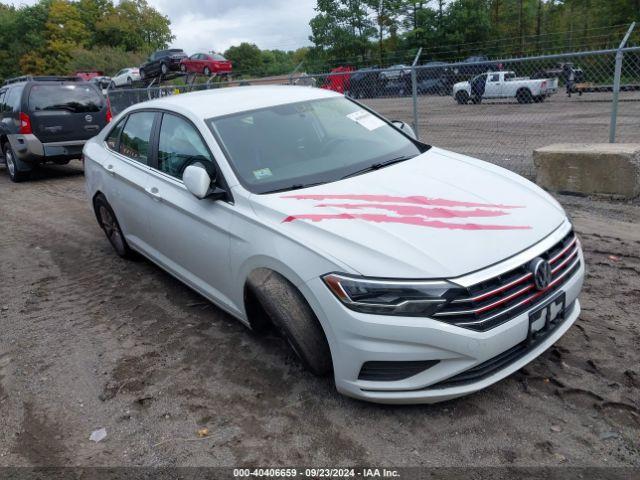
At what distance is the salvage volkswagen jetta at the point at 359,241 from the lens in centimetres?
250

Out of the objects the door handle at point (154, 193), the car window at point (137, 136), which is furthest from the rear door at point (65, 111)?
the door handle at point (154, 193)

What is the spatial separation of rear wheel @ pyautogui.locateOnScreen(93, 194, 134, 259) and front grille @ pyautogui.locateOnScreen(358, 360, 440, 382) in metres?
3.34

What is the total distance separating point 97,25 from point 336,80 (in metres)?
66.4

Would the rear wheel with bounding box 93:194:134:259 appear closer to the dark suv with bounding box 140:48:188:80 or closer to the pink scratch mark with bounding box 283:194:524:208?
the pink scratch mark with bounding box 283:194:524:208

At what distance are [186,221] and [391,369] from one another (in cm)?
188

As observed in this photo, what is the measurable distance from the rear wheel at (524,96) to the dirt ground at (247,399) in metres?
7.19

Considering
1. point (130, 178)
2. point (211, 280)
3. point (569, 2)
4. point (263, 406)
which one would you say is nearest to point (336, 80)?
point (130, 178)

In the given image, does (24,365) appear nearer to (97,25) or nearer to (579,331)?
(579,331)

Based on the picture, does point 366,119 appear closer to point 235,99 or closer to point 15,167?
→ point 235,99

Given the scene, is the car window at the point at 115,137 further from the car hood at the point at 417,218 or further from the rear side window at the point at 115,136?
the car hood at the point at 417,218

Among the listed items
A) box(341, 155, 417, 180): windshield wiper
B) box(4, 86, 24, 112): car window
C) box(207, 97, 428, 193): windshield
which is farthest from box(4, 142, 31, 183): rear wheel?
box(341, 155, 417, 180): windshield wiper

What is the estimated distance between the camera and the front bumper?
8.05ft

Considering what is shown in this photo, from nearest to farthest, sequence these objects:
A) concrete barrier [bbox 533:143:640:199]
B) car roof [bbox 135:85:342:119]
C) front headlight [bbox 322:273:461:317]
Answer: front headlight [bbox 322:273:461:317]
car roof [bbox 135:85:342:119]
concrete barrier [bbox 533:143:640:199]

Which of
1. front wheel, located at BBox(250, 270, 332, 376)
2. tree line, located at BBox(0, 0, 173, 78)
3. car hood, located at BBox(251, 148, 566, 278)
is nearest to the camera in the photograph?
car hood, located at BBox(251, 148, 566, 278)
